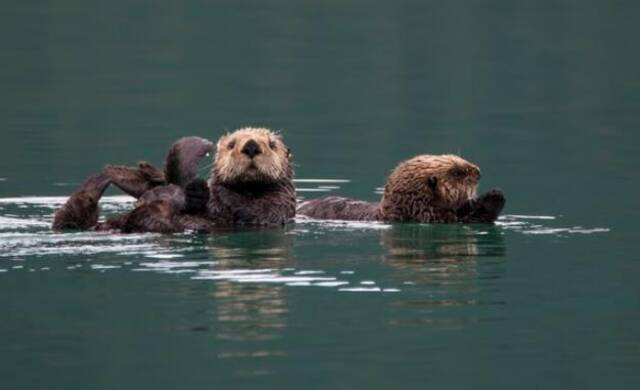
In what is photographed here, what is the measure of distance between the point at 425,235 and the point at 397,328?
3.04m

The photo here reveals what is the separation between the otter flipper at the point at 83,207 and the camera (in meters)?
11.9

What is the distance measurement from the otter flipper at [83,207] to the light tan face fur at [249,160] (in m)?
0.81

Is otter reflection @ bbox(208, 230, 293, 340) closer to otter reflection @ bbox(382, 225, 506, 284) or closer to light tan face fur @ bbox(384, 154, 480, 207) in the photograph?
otter reflection @ bbox(382, 225, 506, 284)

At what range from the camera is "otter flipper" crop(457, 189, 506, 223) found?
1248cm

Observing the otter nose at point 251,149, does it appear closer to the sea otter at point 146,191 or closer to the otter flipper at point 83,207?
the sea otter at point 146,191

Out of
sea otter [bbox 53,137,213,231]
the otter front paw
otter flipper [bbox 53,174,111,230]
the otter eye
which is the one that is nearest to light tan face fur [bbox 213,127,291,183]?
sea otter [bbox 53,137,213,231]

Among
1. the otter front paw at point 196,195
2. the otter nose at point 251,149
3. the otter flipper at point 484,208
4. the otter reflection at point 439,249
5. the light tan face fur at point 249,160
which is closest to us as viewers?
the otter reflection at point 439,249

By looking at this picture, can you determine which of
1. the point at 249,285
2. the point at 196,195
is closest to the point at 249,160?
the point at 196,195

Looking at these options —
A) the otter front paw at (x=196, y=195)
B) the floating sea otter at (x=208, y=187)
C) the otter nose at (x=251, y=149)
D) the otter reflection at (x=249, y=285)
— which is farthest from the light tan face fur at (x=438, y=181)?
the otter front paw at (x=196, y=195)

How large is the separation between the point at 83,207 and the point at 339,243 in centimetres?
169

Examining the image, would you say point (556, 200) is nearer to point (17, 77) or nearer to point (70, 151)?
point (70, 151)

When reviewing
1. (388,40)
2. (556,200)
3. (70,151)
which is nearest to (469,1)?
(388,40)

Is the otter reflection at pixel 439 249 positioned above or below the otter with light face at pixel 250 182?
below

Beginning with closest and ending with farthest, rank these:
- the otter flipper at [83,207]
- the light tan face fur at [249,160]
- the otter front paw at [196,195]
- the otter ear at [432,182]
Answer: the otter front paw at [196,195] < the otter flipper at [83,207] < the light tan face fur at [249,160] < the otter ear at [432,182]
